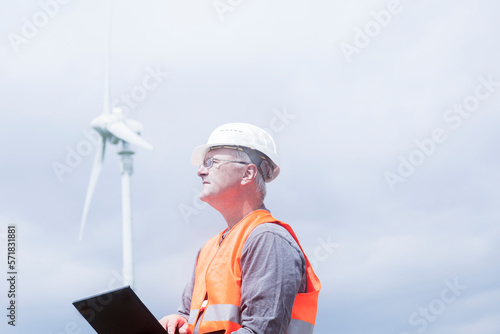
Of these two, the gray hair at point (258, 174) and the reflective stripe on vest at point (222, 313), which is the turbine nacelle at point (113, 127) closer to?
the gray hair at point (258, 174)

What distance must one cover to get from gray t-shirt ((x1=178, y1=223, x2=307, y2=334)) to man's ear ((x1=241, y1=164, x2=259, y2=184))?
595 millimetres

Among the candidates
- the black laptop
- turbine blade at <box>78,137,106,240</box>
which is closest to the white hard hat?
the black laptop

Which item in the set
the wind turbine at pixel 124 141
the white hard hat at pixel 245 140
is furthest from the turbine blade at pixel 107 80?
the white hard hat at pixel 245 140

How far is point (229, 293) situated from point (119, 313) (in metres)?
0.79

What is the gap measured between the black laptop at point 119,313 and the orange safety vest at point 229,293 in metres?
0.37

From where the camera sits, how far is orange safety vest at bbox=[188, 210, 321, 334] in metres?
4.91

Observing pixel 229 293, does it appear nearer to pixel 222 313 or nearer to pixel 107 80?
pixel 222 313

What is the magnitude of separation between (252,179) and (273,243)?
0.83m

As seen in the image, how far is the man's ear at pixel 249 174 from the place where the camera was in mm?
5629

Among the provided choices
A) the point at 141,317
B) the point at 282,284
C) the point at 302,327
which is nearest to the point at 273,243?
the point at 282,284

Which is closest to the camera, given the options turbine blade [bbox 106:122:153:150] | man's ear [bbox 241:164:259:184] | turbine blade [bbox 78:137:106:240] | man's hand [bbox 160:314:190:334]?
man's hand [bbox 160:314:190:334]

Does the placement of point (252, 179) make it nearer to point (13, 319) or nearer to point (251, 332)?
point (251, 332)

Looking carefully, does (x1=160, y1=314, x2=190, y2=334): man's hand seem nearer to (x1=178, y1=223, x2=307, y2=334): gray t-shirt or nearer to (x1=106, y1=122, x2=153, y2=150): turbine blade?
(x1=178, y1=223, x2=307, y2=334): gray t-shirt

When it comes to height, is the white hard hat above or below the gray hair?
above
